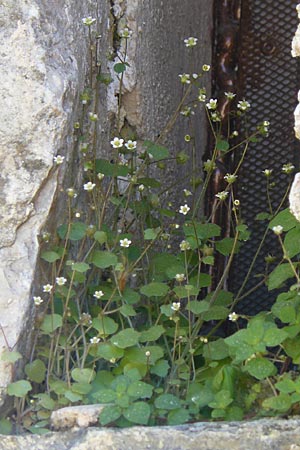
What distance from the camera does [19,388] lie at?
2012 mm

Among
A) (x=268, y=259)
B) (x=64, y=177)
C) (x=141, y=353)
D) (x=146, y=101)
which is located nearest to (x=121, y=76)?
(x=146, y=101)

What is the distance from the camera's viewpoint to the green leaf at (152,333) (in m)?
2.14

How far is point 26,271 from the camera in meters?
2.08

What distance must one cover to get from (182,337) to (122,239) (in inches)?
12.0

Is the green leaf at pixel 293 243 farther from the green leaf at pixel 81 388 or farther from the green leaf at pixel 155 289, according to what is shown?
the green leaf at pixel 81 388

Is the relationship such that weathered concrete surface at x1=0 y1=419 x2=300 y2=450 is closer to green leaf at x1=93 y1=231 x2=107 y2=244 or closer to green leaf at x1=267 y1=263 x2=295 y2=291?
green leaf at x1=267 y1=263 x2=295 y2=291

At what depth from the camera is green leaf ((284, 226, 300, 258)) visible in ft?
6.92

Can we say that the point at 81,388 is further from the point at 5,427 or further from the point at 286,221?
the point at 286,221

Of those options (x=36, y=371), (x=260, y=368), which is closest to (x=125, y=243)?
(x=36, y=371)

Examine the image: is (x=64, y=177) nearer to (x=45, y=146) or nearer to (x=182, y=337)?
(x=45, y=146)

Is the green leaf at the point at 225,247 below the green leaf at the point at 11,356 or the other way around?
the other way around

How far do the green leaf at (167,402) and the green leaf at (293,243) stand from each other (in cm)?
41

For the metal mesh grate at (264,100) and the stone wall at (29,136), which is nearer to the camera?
the stone wall at (29,136)

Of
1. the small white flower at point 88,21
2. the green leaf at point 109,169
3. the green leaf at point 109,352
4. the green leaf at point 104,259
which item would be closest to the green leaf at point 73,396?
the green leaf at point 109,352
